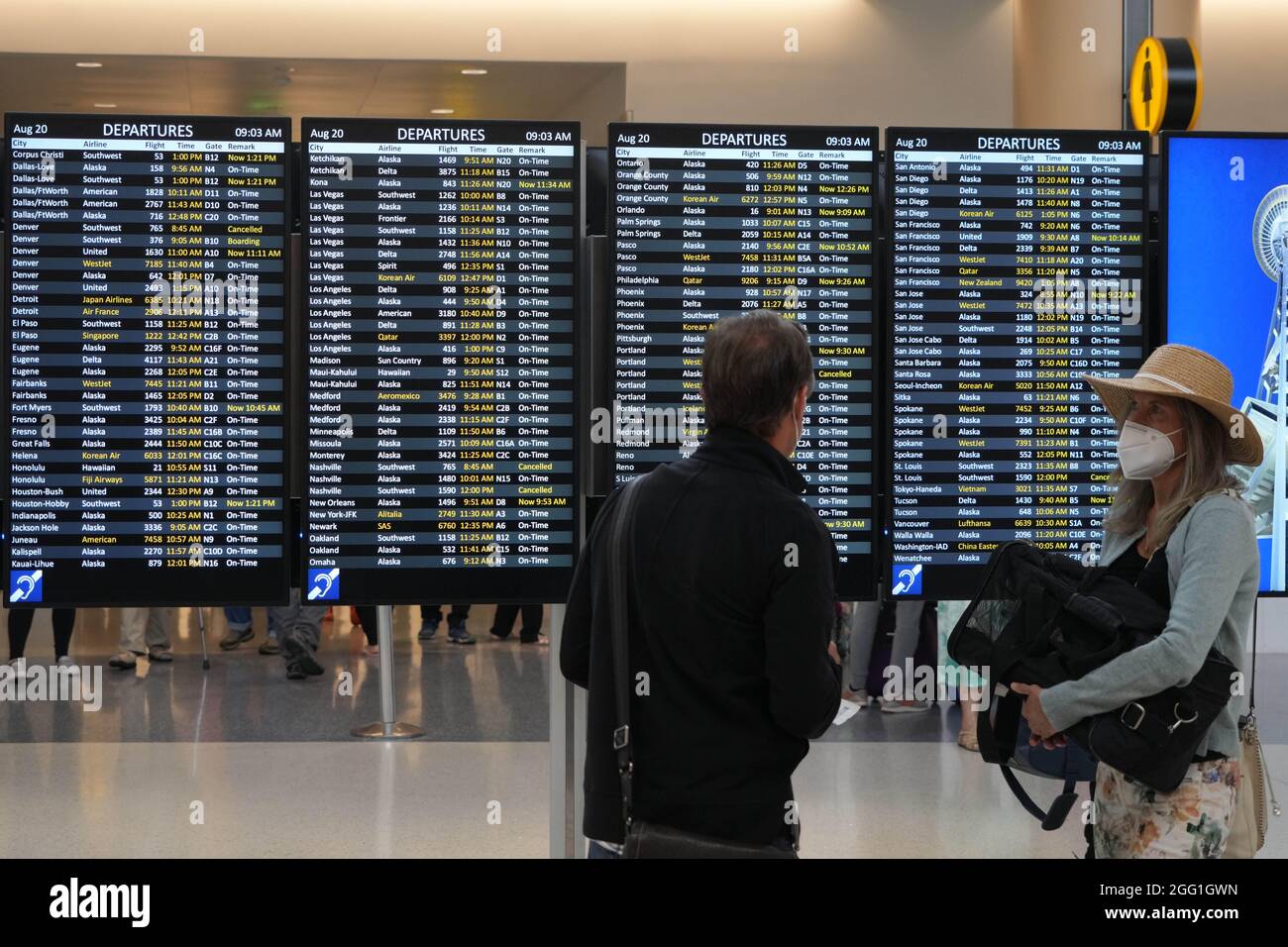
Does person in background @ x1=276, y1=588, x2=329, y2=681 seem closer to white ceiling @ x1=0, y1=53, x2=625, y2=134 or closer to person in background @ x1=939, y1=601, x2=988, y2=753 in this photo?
white ceiling @ x1=0, y1=53, x2=625, y2=134

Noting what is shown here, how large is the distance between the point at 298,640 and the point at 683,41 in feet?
15.5

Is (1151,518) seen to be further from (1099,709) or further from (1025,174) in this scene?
(1025,174)

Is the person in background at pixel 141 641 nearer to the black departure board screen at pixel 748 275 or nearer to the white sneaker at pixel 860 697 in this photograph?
the white sneaker at pixel 860 697

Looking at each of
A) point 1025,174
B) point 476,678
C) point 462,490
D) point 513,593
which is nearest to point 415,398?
point 462,490

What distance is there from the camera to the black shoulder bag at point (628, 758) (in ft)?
7.08

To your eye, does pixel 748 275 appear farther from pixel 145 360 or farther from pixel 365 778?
pixel 365 778

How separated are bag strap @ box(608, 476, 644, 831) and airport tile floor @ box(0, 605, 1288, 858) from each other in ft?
7.43

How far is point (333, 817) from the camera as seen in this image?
526 cm

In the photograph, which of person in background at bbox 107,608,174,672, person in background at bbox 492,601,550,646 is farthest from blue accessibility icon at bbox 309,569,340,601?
person in background at bbox 492,601,550,646

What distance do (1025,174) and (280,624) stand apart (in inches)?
259

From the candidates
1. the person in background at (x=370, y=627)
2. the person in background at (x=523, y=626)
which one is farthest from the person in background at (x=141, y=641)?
the person in background at (x=523, y=626)

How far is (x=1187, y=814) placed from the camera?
2518mm

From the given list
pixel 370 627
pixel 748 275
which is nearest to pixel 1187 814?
pixel 748 275

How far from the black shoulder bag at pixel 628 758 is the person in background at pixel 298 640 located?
21.5 ft
